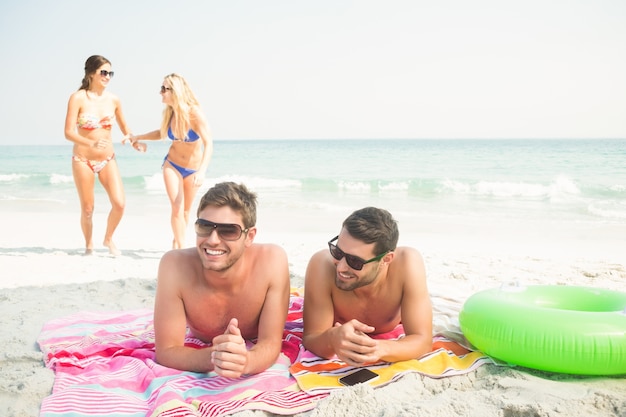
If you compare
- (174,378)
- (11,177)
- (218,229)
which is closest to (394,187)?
(11,177)

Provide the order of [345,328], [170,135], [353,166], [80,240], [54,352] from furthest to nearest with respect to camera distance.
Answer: [353,166]
[80,240]
[170,135]
[54,352]
[345,328]

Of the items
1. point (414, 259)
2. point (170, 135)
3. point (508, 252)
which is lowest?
point (508, 252)

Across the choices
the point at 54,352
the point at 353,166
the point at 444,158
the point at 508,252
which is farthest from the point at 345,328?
the point at 444,158

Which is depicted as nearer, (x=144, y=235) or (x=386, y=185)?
(x=144, y=235)

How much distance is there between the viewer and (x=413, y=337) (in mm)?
3391

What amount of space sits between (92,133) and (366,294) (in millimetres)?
4756

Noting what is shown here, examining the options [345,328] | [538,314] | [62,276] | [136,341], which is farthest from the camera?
[62,276]

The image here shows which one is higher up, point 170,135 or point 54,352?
point 170,135

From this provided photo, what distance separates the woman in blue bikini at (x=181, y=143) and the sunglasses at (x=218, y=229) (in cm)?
348

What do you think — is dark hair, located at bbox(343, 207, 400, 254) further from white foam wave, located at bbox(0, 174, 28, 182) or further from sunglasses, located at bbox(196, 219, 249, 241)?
white foam wave, located at bbox(0, 174, 28, 182)

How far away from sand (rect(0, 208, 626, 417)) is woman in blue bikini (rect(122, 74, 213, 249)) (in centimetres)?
87

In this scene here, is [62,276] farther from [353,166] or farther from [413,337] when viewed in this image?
[353,166]

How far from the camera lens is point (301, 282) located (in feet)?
19.2

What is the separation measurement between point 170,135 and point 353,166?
786 inches
